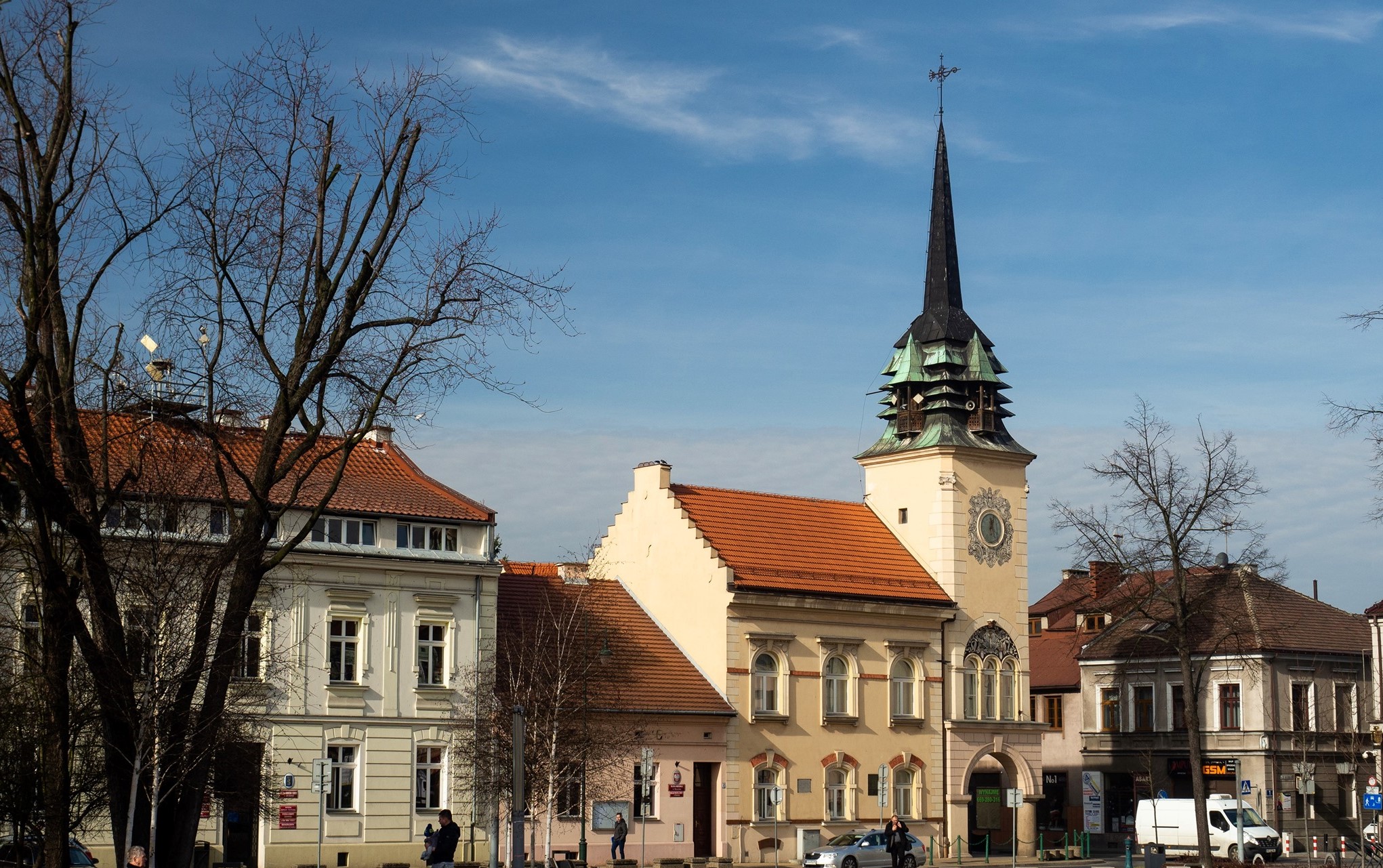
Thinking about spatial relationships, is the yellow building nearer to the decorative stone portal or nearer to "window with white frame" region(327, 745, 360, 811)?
the decorative stone portal

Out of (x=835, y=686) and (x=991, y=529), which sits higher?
(x=991, y=529)

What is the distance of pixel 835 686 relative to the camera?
178 feet

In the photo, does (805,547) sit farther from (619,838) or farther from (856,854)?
(619,838)

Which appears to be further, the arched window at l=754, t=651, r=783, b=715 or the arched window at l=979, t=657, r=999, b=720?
the arched window at l=979, t=657, r=999, b=720

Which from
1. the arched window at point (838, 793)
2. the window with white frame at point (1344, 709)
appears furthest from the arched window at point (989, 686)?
the window with white frame at point (1344, 709)

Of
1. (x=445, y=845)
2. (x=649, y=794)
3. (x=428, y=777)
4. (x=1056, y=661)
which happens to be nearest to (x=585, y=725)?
(x=428, y=777)

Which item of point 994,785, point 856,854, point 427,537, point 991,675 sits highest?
point 427,537

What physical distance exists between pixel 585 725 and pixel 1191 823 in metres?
23.0

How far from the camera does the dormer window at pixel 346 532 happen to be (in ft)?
141

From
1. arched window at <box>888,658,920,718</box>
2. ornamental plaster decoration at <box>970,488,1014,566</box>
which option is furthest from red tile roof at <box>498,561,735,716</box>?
ornamental plaster decoration at <box>970,488,1014,566</box>

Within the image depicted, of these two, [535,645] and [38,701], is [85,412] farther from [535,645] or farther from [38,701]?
[535,645]

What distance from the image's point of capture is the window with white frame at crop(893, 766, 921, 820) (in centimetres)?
5491

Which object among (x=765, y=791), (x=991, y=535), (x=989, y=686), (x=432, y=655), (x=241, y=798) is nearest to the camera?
(x=241, y=798)

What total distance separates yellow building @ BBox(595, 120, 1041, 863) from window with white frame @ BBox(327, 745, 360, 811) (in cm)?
1218
